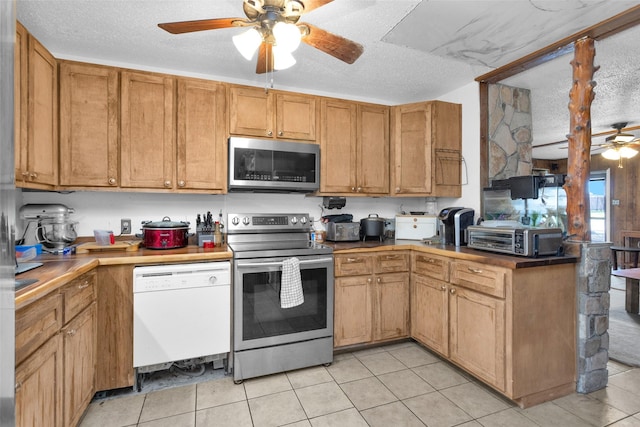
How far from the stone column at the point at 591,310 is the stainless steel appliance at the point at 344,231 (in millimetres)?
1633

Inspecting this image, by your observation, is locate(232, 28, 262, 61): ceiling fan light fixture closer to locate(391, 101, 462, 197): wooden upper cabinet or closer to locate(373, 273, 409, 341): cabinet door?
locate(391, 101, 462, 197): wooden upper cabinet

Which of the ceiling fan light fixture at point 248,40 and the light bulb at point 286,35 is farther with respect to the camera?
the ceiling fan light fixture at point 248,40

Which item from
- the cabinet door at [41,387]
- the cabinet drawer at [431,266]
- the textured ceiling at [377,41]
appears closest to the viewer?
the cabinet door at [41,387]

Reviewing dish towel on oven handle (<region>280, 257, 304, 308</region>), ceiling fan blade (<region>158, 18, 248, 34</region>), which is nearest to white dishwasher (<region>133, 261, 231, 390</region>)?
dish towel on oven handle (<region>280, 257, 304, 308</region>)

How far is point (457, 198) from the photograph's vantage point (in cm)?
328

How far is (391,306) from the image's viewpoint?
281cm

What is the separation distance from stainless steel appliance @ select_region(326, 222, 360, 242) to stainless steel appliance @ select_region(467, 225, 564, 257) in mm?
1145

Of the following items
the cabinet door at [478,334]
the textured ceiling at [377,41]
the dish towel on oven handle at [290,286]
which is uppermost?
the textured ceiling at [377,41]

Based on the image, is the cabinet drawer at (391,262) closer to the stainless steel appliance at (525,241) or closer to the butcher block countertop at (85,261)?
the stainless steel appliance at (525,241)

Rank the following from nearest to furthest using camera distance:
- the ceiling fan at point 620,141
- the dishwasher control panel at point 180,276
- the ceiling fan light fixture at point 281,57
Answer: the ceiling fan light fixture at point 281,57 → the dishwasher control panel at point 180,276 → the ceiling fan at point 620,141

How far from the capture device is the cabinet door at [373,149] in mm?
3129

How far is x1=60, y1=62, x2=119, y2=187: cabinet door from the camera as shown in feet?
7.54

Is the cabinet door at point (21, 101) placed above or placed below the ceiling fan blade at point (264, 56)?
below

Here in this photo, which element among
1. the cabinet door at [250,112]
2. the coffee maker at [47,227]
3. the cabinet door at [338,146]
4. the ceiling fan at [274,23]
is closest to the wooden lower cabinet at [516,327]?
the cabinet door at [338,146]
